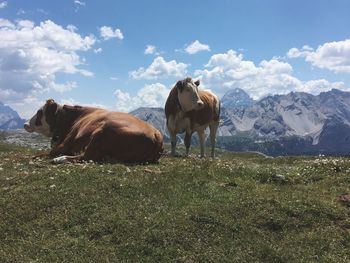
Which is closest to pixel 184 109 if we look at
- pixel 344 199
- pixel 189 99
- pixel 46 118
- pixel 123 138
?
pixel 189 99

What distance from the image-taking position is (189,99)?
30219mm

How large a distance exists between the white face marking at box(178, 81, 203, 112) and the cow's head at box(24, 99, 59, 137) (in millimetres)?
7821

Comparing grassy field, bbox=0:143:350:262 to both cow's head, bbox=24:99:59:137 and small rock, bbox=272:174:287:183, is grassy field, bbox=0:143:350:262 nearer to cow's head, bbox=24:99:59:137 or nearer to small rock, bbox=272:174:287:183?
small rock, bbox=272:174:287:183

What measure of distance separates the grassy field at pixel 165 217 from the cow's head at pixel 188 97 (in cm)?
1259

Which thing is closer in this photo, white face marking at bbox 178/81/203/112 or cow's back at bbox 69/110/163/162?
cow's back at bbox 69/110/163/162

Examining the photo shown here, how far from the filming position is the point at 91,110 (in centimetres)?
2464

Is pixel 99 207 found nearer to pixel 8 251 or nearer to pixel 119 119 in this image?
pixel 8 251

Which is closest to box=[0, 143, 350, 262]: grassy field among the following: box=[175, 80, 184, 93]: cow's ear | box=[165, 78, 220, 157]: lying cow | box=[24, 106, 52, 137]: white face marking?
box=[24, 106, 52, 137]: white face marking

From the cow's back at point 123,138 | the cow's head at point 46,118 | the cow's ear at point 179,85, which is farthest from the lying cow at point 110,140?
the cow's ear at point 179,85

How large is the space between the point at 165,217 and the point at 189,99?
17319mm

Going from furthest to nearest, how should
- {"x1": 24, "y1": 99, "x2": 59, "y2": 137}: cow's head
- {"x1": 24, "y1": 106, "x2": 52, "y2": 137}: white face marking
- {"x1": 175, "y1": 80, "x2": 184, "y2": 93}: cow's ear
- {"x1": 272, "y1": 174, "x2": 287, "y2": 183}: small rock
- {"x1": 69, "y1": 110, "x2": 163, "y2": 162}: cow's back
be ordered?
{"x1": 175, "y1": 80, "x2": 184, "y2": 93}: cow's ear < {"x1": 24, "y1": 106, "x2": 52, "y2": 137}: white face marking < {"x1": 24, "y1": 99, "x2": 59, "y2": 137}: cow's head < {"x1": 69, "y1": 110, "x2": 163, "y2": 162}: cow's back < {"x1": 272, "y1": 174, "x2": 287, "y2": 183}: small rock

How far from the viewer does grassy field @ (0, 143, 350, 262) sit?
1200 cm

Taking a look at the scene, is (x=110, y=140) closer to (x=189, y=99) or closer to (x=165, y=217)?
(x=165, y=217)

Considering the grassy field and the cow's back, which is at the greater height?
the cow's back
